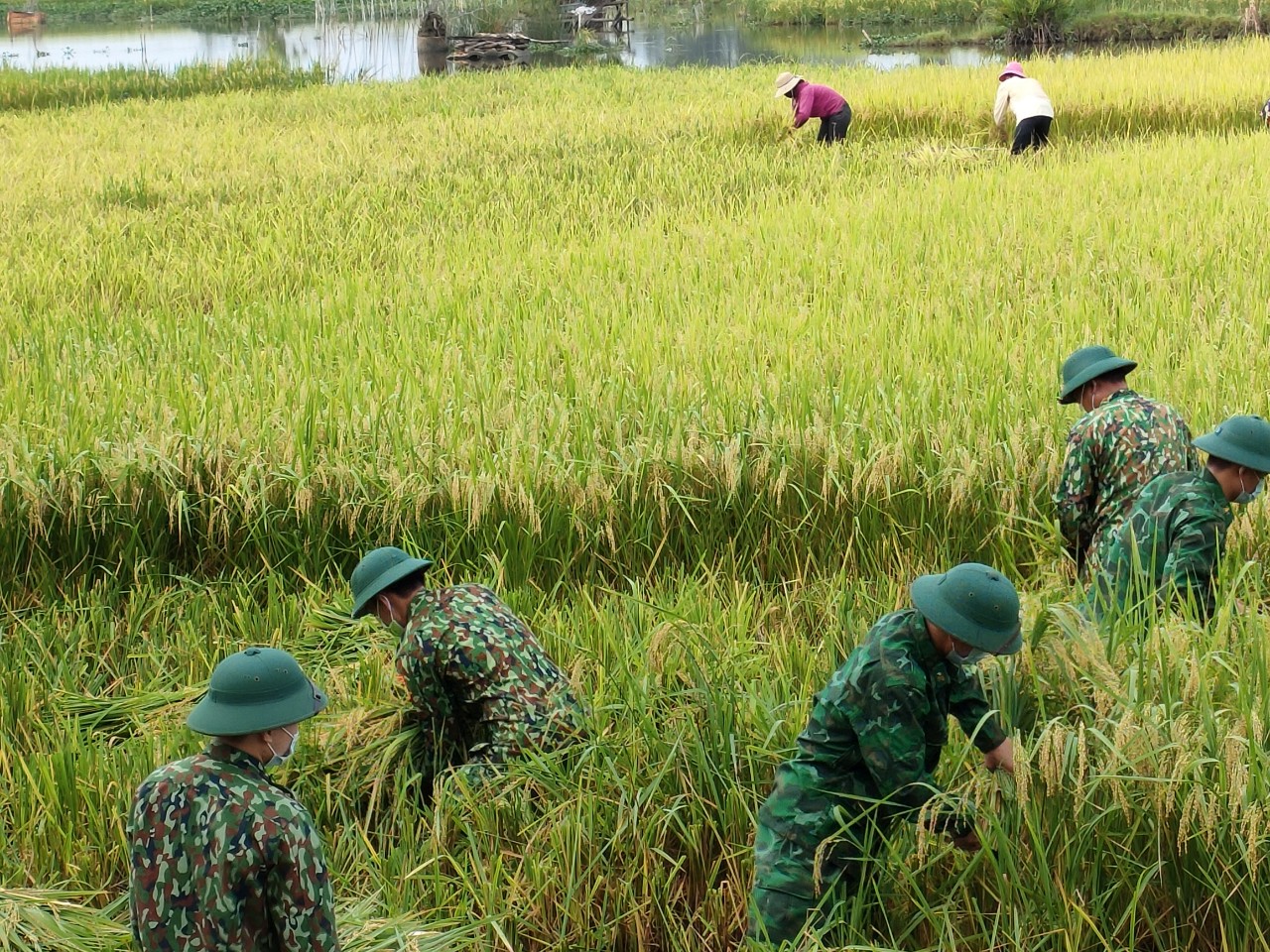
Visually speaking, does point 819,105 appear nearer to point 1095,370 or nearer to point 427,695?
point 1095,370

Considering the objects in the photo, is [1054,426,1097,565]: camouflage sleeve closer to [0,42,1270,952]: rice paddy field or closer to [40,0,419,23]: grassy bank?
[0,42,1270,952]: rice paddy field

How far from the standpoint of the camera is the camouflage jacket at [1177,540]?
339cm

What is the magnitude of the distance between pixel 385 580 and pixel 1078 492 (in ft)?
7.00

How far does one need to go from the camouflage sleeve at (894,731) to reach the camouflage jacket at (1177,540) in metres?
0.87

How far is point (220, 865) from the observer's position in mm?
2342

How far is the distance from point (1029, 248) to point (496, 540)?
13.4ft

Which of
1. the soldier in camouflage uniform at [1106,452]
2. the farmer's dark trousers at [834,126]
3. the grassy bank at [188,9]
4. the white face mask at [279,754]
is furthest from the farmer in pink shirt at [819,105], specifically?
the grassy bank at [188,9]

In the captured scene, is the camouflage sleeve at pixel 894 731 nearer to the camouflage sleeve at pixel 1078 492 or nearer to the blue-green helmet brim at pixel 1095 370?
the camouflage sleeve at pixel 1078 492

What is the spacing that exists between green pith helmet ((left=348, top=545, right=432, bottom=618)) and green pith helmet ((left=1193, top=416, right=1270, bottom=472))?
2090 mm

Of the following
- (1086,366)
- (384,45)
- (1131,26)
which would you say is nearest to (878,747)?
(1086,366)

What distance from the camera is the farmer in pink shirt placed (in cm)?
1195

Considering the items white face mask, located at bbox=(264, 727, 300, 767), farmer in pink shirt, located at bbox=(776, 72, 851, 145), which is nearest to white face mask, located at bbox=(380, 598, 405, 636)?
white face mask, located at bbox=(264, 727, 300, 767)

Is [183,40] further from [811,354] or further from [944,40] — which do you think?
[811,354]

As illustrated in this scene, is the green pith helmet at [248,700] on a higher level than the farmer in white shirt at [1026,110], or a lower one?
lower
